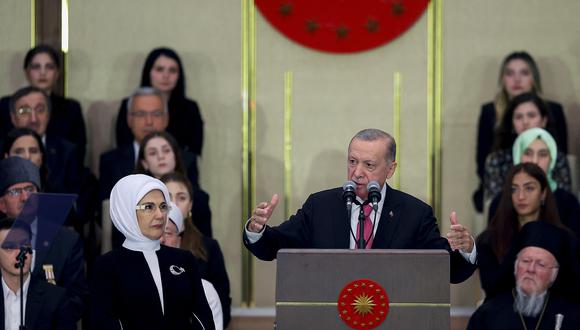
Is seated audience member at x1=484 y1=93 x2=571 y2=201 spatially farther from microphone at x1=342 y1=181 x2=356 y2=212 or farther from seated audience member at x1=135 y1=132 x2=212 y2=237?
microphone at x1=342 y1=181 x2=356 y2=212

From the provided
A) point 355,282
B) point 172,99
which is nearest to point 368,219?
point 355,282

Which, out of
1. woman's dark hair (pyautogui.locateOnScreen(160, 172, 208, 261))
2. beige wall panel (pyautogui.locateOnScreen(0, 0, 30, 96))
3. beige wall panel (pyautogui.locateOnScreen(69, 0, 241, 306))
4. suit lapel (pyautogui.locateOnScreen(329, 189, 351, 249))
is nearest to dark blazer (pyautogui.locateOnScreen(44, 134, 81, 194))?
beige wall panel (pyautogui.locateOnScreen(69, 0, 241, 306))

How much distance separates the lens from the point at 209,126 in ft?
30.8

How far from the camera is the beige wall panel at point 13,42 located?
9.41m

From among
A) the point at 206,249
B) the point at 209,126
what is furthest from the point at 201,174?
the point at 206,249

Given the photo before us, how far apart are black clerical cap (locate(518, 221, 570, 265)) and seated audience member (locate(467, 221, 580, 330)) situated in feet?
0.06

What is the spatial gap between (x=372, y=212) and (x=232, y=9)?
472 cm

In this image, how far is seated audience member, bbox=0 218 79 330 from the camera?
601cm

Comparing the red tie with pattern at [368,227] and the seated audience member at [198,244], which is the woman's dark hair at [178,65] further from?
the red tie with pattern at [368,227]

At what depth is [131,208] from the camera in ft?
16.2

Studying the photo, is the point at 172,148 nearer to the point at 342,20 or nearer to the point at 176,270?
the point at 342,20

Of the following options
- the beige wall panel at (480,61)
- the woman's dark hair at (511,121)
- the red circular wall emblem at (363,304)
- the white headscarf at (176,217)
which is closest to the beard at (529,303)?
the woman's dark hair at (511,121)

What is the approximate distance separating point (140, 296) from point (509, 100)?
15.2ft

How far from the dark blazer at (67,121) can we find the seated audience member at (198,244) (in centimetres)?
187
